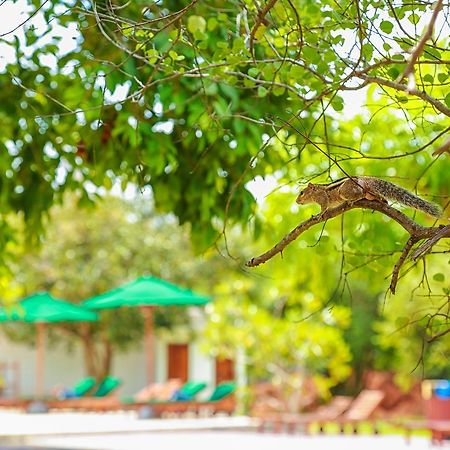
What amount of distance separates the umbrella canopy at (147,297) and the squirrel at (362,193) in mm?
14682

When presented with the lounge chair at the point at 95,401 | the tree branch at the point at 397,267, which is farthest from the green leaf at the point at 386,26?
the lounge chair at the point at 95,401

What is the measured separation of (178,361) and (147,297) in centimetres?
751

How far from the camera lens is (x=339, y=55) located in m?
3.52

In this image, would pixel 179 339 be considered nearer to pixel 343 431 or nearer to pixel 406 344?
pixel 406 344

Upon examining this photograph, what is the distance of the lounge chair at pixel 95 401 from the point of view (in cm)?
1952

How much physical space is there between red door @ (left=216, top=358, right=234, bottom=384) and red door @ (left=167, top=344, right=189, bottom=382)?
93 centimetres

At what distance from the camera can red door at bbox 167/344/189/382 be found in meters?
24.8

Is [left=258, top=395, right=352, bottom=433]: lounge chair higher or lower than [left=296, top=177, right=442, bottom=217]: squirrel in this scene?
lower

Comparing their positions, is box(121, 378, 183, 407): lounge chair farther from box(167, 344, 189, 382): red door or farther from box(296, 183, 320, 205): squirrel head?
box(296, 183, 320, 205): squirrel head

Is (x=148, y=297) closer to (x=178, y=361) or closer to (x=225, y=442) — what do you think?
(x=225, y=442)

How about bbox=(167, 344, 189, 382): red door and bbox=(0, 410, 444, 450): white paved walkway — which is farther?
bbox=(167, 344, 189, 382): red door

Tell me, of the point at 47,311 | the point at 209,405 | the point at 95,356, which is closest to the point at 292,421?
the point at 209,405

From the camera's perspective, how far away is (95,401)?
1961cm

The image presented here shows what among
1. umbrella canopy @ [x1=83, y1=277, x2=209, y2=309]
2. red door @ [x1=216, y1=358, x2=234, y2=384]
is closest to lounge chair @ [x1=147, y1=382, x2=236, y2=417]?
umbrella canopy @ [x1=83, y1=277, x2=209, y2=309]
